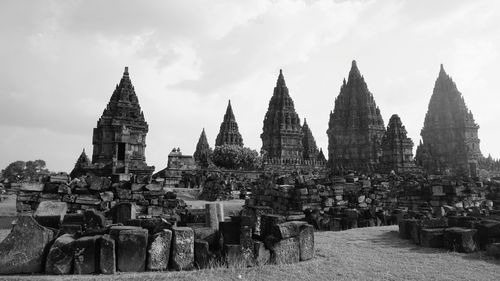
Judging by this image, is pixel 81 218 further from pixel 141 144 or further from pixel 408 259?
pixel 141 144

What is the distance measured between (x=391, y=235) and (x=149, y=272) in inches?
270

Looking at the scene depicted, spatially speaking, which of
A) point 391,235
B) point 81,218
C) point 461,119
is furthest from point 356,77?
point 81,218

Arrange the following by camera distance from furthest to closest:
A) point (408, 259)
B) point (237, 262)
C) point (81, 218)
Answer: point (81, 218) < point (408, 259) < point (237, 262)

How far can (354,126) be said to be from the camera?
220ft

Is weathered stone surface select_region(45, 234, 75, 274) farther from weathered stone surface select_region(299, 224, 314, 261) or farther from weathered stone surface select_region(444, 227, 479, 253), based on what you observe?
weathered stone surface select_region(444, 227, 479, 253)

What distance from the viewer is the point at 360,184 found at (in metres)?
16.7

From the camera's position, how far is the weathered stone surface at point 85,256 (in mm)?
5199

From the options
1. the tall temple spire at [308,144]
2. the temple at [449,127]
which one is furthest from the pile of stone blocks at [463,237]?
the tall temple spire at [308,144]

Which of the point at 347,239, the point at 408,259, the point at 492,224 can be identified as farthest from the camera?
the point at 347,239

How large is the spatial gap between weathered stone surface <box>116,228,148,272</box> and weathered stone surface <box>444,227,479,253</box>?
621 centimetres

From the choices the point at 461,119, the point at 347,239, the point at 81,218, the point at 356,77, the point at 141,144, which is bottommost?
the point at 347,239

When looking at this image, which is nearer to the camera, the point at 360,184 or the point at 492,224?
the point at 492,224

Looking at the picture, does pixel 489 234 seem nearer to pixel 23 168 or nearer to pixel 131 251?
pixel 131 251

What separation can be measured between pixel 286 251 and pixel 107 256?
9.69ft
